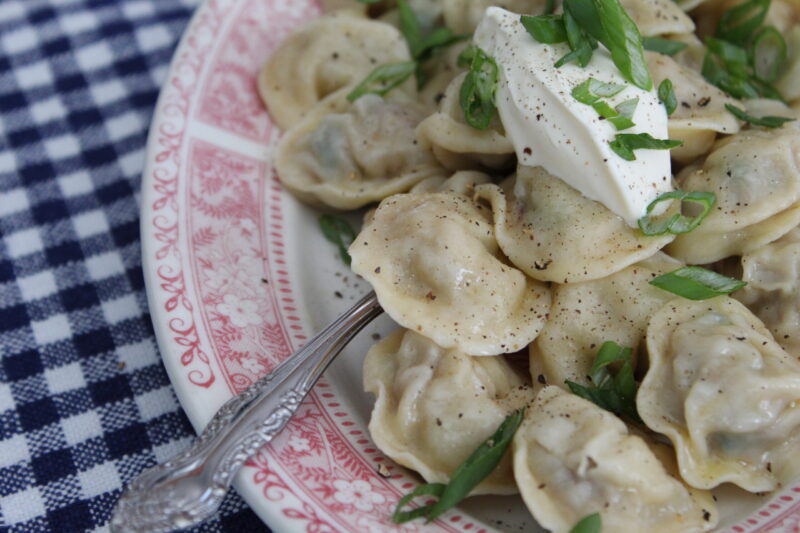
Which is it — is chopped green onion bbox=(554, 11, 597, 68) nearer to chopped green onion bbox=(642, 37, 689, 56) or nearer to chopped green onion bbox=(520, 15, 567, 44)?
chopped green onion bbox=(520, 15, 567, 44)

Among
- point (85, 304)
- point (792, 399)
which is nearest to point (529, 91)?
point (792, 399)

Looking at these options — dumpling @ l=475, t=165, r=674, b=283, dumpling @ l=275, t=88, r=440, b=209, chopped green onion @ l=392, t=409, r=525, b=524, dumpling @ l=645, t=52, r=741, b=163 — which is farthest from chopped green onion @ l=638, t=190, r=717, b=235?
dumpling @ l=275, t=88, r=440, b=209

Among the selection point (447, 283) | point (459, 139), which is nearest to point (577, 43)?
point (459, 139)

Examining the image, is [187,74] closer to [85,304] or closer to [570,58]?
[85,304]

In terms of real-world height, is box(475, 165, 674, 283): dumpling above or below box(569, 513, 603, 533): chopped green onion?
above

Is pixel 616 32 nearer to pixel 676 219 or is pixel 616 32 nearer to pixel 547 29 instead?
pixel 547 29

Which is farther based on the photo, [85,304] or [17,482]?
[85,304]
